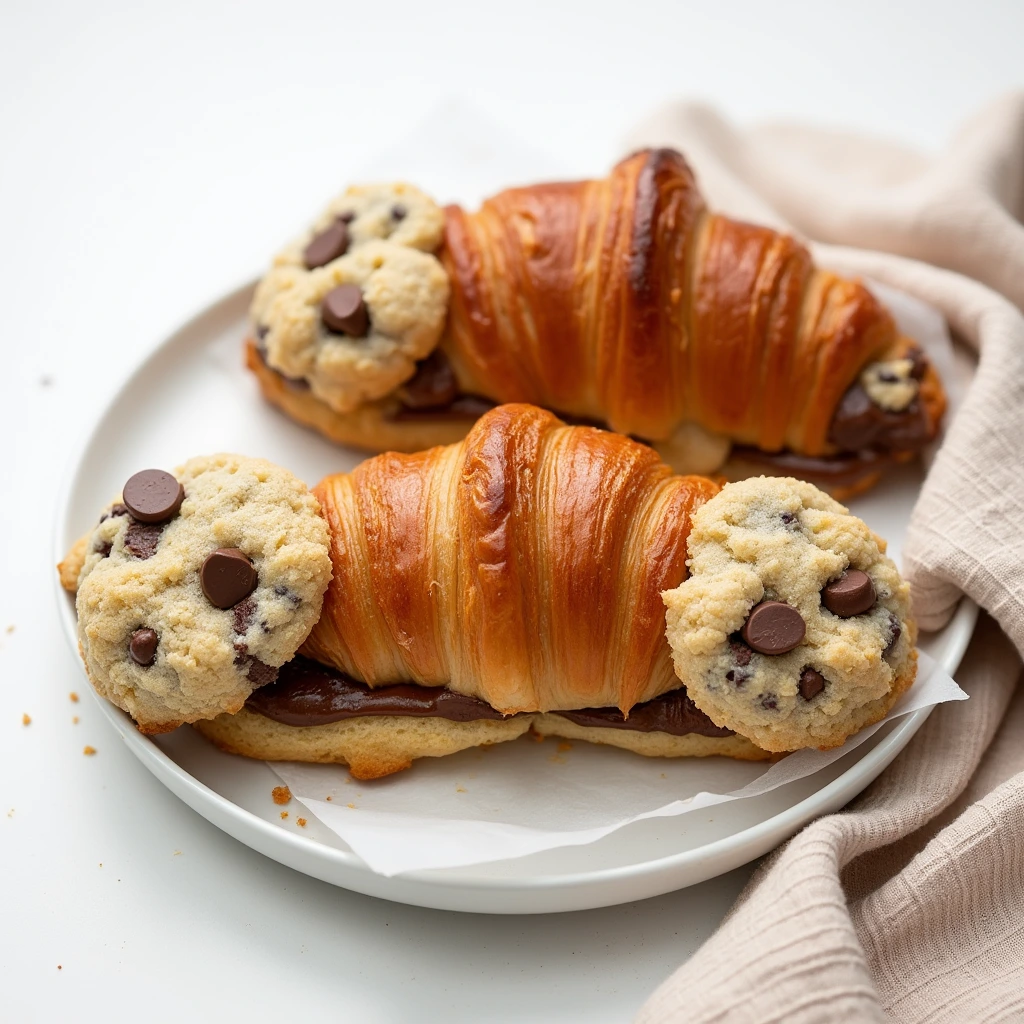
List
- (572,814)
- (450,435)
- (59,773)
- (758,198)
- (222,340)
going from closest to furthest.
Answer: (572,814) → (59,773) → (450,435) → (222,340) → (758,198)

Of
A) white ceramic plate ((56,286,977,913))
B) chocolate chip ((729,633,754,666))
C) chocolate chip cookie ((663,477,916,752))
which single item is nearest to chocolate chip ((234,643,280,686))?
white ceramic plate ((56,286,977,913))

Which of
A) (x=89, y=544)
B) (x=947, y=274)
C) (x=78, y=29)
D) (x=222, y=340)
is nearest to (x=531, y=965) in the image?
(x=89, y=544)

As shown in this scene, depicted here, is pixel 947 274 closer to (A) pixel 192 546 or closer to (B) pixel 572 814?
(B) pixel 572 814

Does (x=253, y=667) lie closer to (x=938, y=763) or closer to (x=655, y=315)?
(x=655, y=315)

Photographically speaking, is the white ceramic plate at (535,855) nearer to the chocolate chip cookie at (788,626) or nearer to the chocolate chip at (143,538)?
the chocolate chip cookie at (788,626)

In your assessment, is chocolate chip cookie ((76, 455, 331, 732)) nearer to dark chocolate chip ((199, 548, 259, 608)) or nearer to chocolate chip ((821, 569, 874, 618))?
dark chocolate chip ((199, 548, 259, 608))
